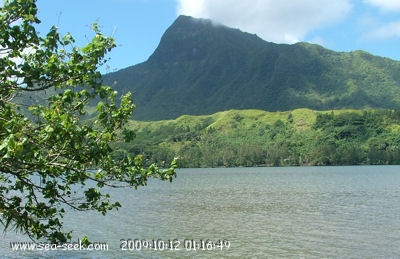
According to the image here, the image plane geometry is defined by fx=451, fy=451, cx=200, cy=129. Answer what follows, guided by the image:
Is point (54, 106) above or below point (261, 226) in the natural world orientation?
above

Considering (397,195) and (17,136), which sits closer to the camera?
(17,136)

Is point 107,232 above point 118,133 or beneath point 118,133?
beneath

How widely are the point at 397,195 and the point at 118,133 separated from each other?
84.8 m

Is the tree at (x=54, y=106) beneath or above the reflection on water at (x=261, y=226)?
above

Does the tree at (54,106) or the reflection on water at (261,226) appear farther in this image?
the reflection on water at (261,226)

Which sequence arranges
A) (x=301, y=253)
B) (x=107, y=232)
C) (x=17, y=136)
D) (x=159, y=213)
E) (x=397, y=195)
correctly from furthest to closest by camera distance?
(x=397, y=195) → (x=159, y=213) → (x=107, y=232) → (x=301, y=253) → (x=17, y=136)

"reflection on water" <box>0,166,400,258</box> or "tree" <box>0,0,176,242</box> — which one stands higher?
"tree" <box>0,0,176,242</box>

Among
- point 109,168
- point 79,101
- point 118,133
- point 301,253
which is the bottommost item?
point 301,253

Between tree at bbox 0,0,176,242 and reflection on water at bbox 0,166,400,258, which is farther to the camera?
reflection on water at bbox 0,166,400,258

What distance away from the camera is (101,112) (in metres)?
12.7

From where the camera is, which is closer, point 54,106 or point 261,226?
point 54,106

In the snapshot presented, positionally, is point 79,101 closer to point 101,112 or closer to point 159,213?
point 101,112

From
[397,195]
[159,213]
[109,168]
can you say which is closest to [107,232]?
[159,213]

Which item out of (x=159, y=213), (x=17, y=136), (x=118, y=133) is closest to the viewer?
(x=17, y=136)
